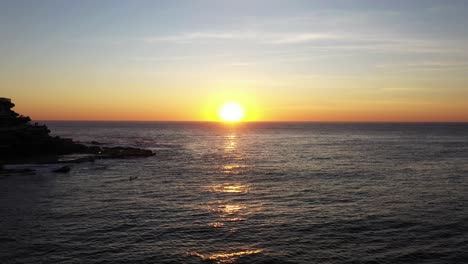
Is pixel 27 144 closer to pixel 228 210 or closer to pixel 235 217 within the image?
pixel 228 210

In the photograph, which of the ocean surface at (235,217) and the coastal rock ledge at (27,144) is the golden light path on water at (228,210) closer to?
the ocean surface at (235,217)

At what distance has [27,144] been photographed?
8231 centimetres

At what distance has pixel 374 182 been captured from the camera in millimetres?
54438

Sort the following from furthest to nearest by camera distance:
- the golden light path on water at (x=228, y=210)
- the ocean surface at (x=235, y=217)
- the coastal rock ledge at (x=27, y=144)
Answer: the coastal rock ledge at (x=27, y=144) → the ocean surface at (x=235, y=217) → the golden light path on water at (x=228, y=210)

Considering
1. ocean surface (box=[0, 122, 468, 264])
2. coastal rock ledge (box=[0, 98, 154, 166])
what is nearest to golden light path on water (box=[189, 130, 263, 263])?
ocean surface (box=[0, 122, 468, 264])

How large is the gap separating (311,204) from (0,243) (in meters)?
28.1

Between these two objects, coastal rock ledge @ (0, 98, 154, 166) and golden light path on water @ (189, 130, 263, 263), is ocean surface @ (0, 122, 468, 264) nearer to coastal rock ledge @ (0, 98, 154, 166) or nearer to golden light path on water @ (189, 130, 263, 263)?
golden light path on water @ (189, 130, 263, 263)

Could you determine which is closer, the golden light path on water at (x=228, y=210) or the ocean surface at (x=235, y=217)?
the golden light path on water at (x=228, y=210)

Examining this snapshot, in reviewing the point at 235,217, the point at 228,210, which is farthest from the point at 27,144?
the point at 235,217

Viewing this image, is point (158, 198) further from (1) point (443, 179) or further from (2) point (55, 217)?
(1) point (443, 179)

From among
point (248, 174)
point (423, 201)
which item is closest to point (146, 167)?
point (248, 174)

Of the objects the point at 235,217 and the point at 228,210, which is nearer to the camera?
the point at 235,217


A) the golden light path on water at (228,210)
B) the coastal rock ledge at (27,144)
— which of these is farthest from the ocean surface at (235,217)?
the coastal rock ledge at (27,144)

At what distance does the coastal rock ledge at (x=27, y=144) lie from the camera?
78.3m
